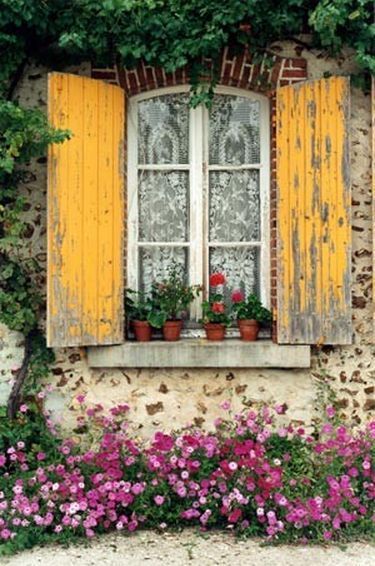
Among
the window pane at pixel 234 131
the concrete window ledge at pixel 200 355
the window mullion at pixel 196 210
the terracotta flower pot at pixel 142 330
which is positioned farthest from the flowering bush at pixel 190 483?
the window pane at pixel 234 131

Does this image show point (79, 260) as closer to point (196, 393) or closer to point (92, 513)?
point (196, 393)

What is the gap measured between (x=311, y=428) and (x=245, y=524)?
107 centimetres

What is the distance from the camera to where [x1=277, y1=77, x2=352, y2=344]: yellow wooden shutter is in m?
5.25

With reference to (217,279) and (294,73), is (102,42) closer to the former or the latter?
(294,73)

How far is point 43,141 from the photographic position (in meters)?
4.91

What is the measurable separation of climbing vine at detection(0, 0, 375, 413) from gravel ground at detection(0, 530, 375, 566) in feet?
4.54

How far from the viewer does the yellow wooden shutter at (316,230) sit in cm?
525

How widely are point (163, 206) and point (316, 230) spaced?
1.21 metres

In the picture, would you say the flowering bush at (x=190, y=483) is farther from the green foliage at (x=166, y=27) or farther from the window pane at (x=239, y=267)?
the green foliage at (x=166, y=27)

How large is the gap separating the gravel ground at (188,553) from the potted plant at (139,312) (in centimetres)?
→ 149

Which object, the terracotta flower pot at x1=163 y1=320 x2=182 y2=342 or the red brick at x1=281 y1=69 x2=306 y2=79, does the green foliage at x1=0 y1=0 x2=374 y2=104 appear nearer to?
the red brick at x1=281 y1=69 x2=306 y2=79

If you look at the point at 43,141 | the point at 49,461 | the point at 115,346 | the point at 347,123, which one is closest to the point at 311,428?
the point at 115,346

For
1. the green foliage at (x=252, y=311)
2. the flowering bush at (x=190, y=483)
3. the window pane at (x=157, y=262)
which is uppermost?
the window pane at (x=157, y=262)

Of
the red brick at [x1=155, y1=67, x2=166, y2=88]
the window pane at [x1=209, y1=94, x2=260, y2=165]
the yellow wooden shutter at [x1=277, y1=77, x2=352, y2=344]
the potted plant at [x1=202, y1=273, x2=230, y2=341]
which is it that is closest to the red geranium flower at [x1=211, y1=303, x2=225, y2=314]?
the potted plant at [x1=202, y1=273, x2=230, y2=341]
